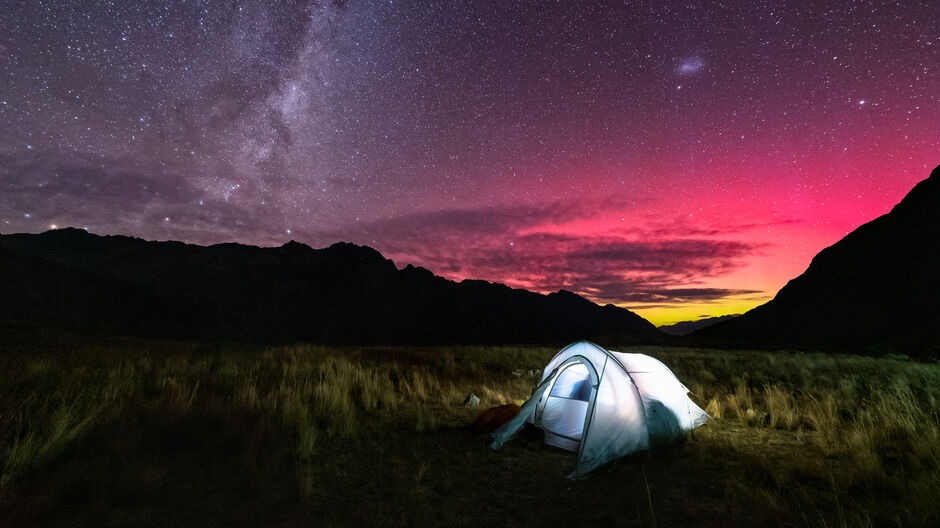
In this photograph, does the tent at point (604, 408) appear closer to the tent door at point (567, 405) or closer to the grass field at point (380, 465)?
the tent door at point (567, 405)

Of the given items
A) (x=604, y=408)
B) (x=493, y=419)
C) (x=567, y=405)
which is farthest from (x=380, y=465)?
(x=567, y=405)

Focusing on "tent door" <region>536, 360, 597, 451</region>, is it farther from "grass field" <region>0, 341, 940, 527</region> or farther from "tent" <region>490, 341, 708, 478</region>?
"grass field" <region>0, 341, 940, 527</region>

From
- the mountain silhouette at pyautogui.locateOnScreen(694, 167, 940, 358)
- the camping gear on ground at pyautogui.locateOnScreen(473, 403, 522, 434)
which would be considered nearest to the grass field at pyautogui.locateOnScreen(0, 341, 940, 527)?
the camping gear on ground at pyautogui.locateOnScreen(473, 403, 522, 434)

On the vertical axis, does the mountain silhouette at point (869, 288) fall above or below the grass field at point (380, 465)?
above

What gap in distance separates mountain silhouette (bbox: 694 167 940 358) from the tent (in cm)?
4761

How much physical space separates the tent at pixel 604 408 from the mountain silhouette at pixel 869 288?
4761 cm

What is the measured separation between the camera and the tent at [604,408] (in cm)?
674

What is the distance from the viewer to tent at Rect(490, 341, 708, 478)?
674cm

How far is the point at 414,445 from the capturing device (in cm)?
754

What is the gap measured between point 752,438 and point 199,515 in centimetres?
934

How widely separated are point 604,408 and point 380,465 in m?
3.79

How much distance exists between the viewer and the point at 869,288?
212 ft

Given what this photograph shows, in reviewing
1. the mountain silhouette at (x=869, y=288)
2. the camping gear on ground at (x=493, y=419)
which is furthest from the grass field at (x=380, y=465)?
the mountain silhouette at (x=869, y=288)

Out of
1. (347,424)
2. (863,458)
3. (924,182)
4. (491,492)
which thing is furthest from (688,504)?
(924,182)
